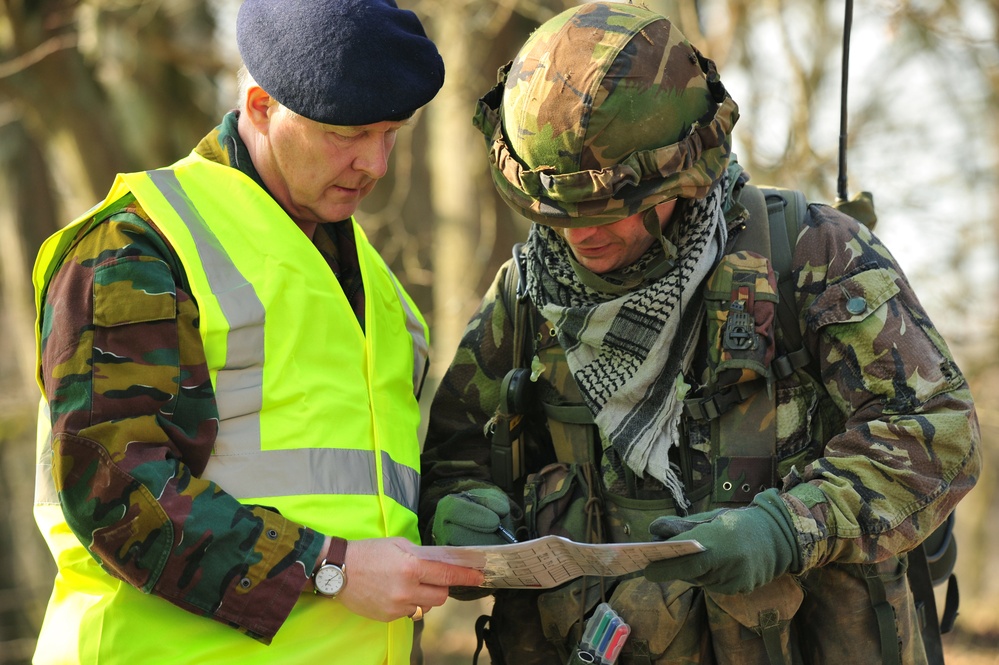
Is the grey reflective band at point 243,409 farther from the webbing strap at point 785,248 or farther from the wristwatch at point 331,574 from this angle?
the webbing strap at point 785,248

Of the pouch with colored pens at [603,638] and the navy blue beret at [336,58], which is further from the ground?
the navy blue beret at [336,58]

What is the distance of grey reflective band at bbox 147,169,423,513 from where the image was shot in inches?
94.7

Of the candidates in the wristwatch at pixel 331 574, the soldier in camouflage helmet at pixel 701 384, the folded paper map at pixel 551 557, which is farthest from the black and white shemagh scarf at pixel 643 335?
the wristwatch at pixel 331 574

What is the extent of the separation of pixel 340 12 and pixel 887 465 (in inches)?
64.9

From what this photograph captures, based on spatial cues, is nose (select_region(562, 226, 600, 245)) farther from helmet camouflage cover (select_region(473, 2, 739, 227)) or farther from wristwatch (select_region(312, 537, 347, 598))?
wristwatch (select_region(312, 537, 347, 598))

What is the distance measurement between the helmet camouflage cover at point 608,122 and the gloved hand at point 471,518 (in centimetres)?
73

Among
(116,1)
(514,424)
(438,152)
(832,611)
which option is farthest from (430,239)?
(832,611)

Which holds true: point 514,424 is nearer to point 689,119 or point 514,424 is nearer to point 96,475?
point 689,119

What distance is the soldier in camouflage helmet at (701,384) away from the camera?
97.7 inches

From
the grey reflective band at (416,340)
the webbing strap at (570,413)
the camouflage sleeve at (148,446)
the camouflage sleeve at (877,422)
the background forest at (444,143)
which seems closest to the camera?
the camouflage sleeve at (148,446)

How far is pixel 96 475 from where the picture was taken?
7.33ft

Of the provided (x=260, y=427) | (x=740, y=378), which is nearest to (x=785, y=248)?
(x=740, y=378)

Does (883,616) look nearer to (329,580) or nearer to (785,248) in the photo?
(785,248)

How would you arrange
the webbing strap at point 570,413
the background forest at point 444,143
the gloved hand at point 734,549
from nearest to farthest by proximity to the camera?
1. the gloved hand at point 734,549
2. the webbing strap at point 570,413
3. the background forest at point 444,143
